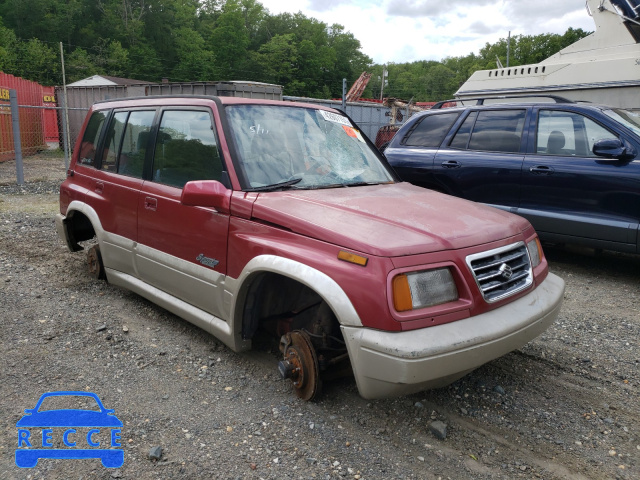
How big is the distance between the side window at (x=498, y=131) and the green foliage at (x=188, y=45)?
166ft

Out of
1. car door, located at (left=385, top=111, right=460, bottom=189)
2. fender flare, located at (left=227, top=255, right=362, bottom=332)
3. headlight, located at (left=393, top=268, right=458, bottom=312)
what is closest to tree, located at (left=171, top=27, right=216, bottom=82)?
car door, located at (left=385, top=111, right=460, bottom=189)

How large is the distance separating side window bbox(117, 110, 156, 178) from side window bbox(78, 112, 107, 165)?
0.52m

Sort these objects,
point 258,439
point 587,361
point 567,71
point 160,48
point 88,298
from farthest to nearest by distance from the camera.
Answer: point 160,48 < point 567,71 < point 88,298 < point 587,361 < point 258,439

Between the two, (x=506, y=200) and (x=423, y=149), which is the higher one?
(x=423, y=149)

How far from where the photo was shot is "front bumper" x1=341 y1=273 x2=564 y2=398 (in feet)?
8.00

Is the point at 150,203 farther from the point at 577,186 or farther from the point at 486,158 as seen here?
the point at 577,186

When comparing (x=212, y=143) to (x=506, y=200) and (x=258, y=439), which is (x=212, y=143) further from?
(x=506, y=200)

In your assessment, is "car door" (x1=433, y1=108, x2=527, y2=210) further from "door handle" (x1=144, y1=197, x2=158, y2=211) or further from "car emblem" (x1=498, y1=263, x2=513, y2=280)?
"door handle" (x1=144, y1=197, x2=158, y2=211)

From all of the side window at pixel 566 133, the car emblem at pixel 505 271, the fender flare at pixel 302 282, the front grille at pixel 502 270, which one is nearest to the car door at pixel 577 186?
the side window at pixel 566 133

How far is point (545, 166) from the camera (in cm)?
586

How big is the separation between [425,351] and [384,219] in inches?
30.6

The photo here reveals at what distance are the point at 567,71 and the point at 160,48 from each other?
225 ft

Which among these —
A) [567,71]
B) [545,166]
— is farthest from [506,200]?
[567,71]

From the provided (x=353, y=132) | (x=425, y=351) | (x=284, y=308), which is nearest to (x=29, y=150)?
(x=353, y=132)
